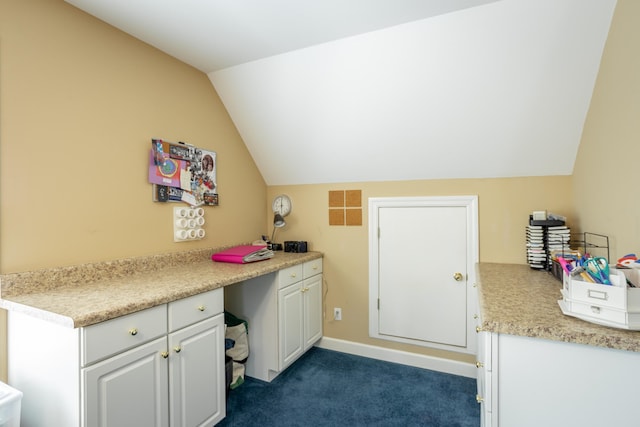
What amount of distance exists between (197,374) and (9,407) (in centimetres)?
73

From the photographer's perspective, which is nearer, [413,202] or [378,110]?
[378,110]

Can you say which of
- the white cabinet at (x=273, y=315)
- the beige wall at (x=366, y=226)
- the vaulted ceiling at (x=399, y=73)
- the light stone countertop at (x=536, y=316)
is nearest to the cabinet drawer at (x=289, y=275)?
the white cabinet at (x=273, y=315)

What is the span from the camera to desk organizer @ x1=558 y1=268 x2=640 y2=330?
1042 mm

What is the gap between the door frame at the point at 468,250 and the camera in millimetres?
2510

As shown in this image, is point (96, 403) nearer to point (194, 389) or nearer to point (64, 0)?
point (194, 389)

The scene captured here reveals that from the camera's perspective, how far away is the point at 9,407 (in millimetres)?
1248

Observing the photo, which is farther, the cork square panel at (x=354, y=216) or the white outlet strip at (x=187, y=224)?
the cork square panel at (x=354, y=216)

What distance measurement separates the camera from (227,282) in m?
1.84

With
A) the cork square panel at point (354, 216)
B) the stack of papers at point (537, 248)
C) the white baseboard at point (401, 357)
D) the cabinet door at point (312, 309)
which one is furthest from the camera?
the cork square panel at point (354, 216)

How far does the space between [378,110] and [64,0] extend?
194 centimetres

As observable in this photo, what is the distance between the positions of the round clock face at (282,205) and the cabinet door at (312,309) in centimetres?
69

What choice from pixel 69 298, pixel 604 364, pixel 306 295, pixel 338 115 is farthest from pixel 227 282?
pixel 604 364

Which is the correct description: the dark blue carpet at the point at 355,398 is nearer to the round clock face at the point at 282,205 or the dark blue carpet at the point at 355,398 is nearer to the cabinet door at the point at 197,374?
the cabinet door at the point at 197,374

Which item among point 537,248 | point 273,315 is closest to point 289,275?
point 273,315
